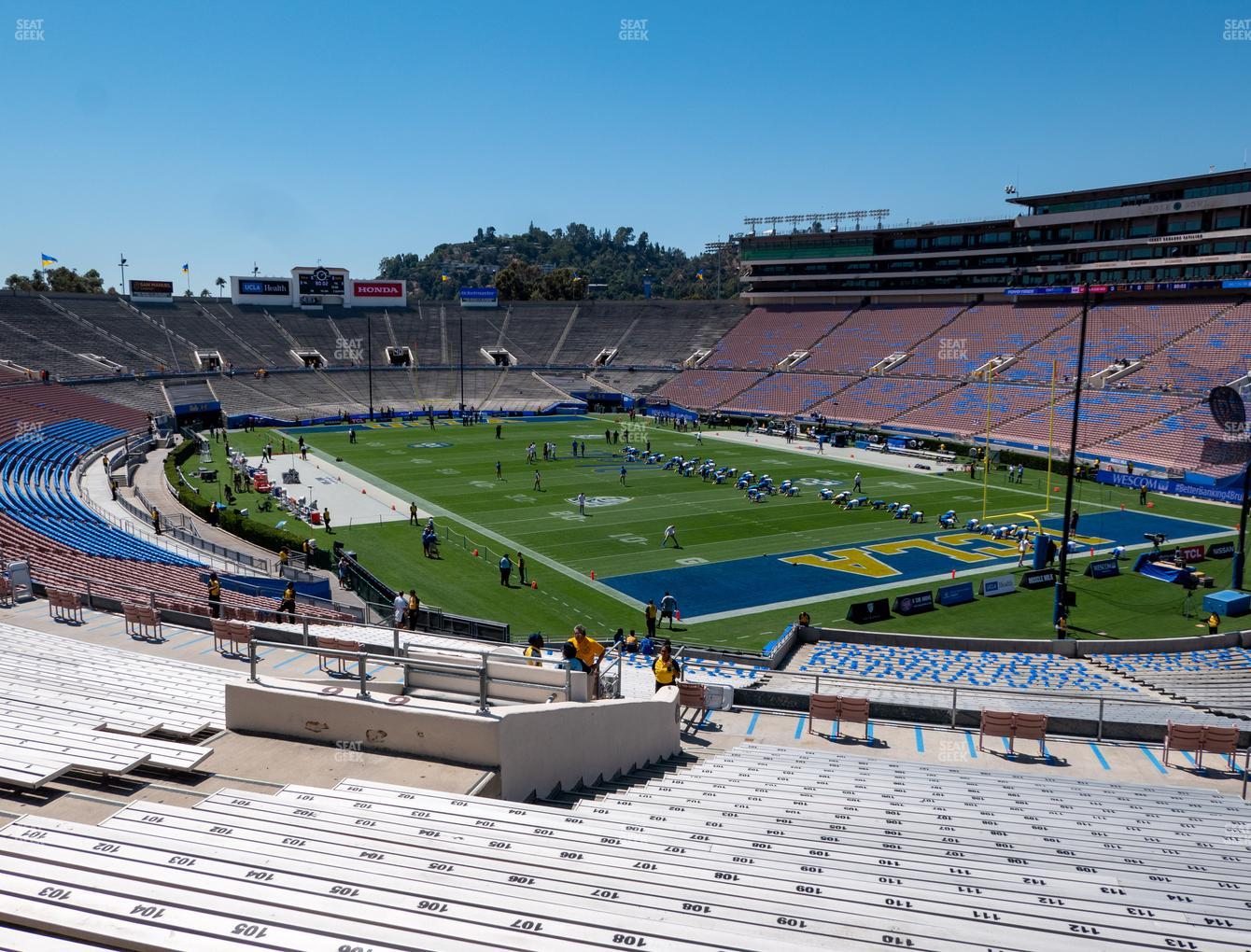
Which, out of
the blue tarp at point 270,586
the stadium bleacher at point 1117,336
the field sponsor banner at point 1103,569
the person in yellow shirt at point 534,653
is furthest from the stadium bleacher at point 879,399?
the person in yellow shirt at point 534,653

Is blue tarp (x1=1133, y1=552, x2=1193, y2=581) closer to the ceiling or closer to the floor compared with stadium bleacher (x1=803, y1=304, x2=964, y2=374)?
closer to the floor

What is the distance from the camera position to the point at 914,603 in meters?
26.9

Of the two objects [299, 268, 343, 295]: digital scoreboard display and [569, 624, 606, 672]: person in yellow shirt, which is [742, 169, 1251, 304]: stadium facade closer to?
[299, 268, 343, 295]: digital scoreboard display

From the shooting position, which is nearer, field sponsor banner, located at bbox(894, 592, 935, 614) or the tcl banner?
field sponsor banner, located at bbox(894, 592, 935, 614)

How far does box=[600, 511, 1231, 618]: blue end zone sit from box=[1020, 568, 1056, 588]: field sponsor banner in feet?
7.21

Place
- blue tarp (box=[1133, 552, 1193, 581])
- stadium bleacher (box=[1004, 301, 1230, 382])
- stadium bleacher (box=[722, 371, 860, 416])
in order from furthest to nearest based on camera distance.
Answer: stadium bleacher (box=[722, 371, 860, 416])
stadium bleacher (box=[1004, 301, 1230, 382])
blue tarp (box=[1133, 552, 1193, 581])

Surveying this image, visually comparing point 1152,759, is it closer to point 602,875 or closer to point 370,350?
point 602,875

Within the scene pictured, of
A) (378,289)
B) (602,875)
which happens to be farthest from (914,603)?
(378,289)

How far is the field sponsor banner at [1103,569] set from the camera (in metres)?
30.2

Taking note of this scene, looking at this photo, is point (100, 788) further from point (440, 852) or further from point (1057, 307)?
point (1057, 307)

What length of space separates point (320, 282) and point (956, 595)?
78143 millimetres

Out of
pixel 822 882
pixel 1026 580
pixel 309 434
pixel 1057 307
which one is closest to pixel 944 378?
pixel 1057 307

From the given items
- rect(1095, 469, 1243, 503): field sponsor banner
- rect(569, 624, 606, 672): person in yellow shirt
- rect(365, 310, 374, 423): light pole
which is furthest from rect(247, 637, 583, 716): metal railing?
rect(365, 310, 374, 423): light pole

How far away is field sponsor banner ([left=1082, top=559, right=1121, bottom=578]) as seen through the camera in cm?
3019
